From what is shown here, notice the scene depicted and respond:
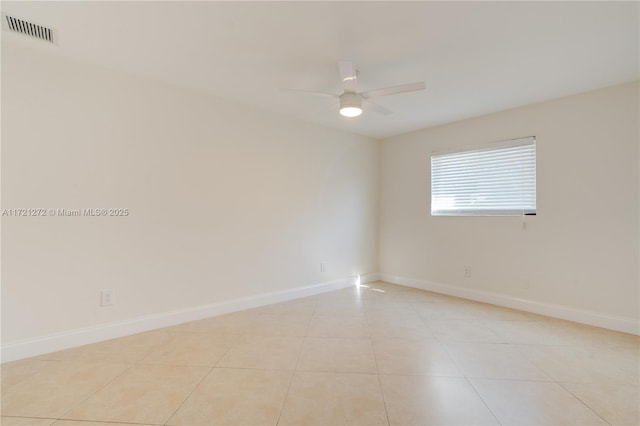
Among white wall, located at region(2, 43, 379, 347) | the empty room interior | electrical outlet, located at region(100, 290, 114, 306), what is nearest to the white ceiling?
the empty room interior

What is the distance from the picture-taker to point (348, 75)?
2.13 m

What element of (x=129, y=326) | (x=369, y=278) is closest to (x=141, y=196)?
(x=129, y=326)

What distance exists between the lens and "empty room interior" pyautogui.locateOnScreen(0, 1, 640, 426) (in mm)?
1744

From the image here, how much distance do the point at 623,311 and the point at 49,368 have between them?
4.74 meters

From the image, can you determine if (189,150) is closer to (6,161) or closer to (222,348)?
(6,161)

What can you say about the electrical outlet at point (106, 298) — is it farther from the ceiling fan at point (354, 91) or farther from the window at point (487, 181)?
the window at point (487, 181)

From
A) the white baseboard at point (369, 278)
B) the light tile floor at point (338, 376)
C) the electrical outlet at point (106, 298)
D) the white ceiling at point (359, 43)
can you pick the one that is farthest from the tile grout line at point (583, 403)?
the electrical outlet at point (106, 298)

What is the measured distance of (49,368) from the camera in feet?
6.49

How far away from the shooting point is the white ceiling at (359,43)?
1760 mm

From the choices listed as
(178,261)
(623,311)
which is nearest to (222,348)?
(178,261)

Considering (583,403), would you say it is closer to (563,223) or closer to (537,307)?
(537,307)

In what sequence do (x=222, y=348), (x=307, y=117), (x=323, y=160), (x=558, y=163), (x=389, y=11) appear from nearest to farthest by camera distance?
(x=389, y=11) < (x=222, y=348) < (x=558, y=163) < (x=307, y=117) < (x=323, y=160)

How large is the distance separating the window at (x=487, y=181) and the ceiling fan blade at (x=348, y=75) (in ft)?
7.22

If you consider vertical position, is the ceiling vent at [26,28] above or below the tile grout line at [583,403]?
above
